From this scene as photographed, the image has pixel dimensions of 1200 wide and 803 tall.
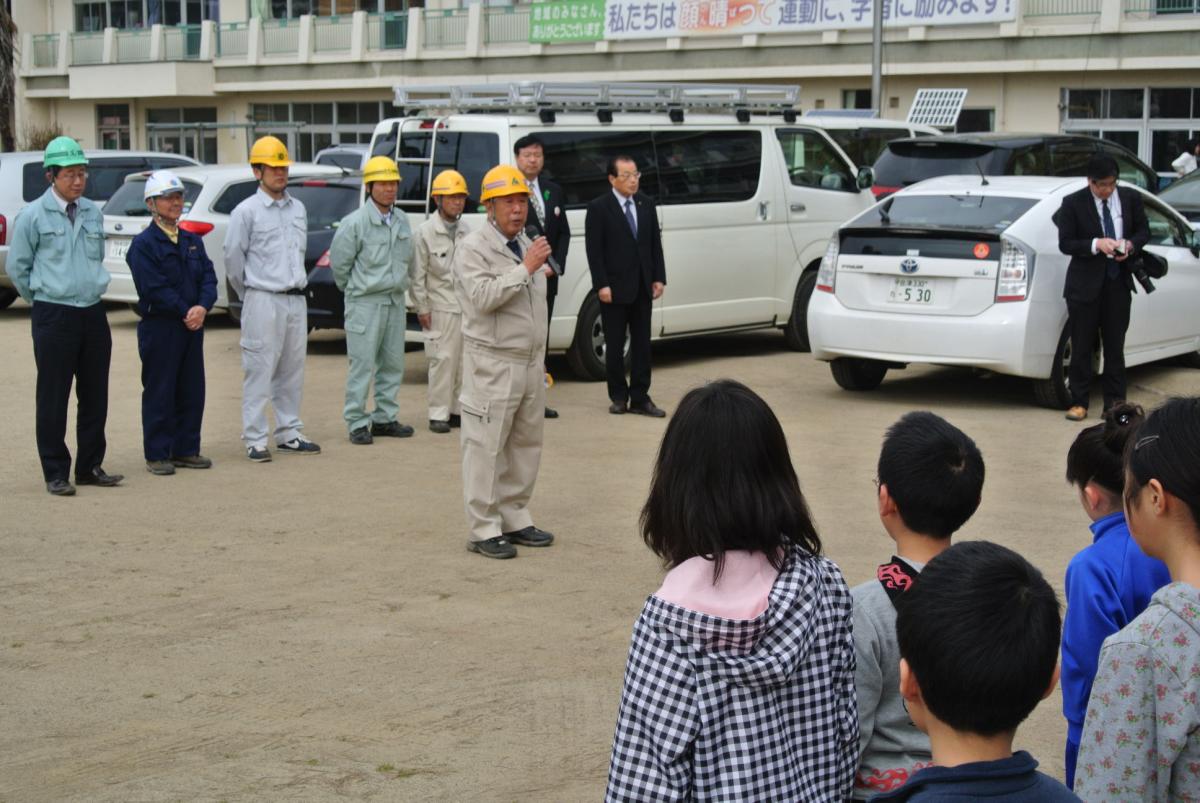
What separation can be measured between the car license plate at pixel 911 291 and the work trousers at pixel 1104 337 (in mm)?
984

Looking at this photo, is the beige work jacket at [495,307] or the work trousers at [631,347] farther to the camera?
A: the work trousers at [631,347]

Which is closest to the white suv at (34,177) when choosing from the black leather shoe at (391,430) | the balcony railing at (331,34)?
the black leather shoe at (391,430)

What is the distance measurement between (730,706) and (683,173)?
11.0m

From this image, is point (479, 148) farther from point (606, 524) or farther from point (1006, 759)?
point (1006, 759)

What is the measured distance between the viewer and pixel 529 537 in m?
7.86

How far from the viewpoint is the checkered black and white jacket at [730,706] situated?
2.77m

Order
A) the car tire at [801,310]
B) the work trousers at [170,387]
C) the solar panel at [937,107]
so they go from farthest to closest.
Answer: the solar panel at [937,107], the car tire at [801,310], the work trousers at [170,387]

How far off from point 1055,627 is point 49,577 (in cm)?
582

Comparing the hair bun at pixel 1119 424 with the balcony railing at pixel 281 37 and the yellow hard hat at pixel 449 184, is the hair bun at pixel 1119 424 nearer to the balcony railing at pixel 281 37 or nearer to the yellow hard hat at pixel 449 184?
the yellow hard hat at pixel 449 184

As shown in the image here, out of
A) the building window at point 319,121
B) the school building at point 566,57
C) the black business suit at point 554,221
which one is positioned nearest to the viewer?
the black business suit at point 554,221

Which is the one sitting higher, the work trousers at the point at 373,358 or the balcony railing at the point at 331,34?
the balcony railing at the point at 331,34

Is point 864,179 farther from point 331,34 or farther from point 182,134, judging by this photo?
point 182,134

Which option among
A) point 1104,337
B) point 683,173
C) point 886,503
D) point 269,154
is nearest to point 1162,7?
point 683,173

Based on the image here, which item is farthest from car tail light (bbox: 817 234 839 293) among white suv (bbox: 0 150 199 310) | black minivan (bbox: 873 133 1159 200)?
white suv (bbox: 0 150 199 310)
